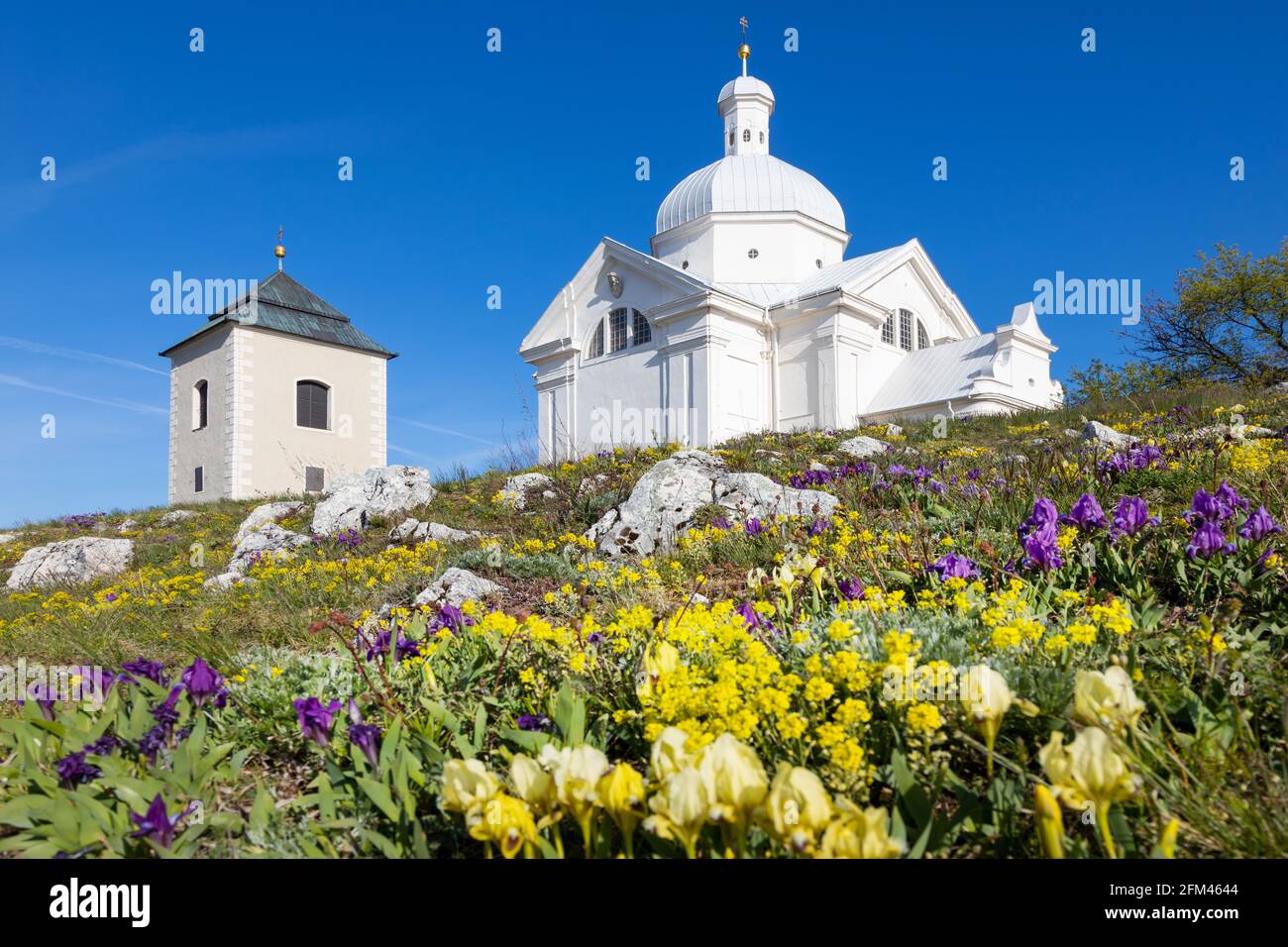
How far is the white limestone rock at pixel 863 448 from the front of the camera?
34.3ft

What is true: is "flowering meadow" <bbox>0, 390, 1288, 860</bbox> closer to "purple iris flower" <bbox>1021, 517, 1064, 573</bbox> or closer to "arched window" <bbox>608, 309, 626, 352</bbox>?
"purple iris flower" <bbox>1021, 517, 1064, 573</bbox>

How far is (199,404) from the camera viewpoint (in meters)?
31.5

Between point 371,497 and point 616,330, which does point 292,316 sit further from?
point 371,497

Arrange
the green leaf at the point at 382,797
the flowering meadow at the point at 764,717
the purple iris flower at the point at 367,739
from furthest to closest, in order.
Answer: the purple iris flower at the point at 367,739, the green leaf at the point at 382,797, the flowering meadow at the point at 764,717

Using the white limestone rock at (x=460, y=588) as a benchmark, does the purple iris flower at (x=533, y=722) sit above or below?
below

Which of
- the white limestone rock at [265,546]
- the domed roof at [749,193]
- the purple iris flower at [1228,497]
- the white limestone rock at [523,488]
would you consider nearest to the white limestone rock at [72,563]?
the white limestone rock at [265,546]

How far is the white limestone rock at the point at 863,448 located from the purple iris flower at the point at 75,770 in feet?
30.3

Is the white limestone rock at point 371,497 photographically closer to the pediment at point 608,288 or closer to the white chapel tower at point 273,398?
the pediment at point 608,288

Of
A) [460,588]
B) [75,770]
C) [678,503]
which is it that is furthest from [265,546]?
[75,770]

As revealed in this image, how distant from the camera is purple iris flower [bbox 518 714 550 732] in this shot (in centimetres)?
240

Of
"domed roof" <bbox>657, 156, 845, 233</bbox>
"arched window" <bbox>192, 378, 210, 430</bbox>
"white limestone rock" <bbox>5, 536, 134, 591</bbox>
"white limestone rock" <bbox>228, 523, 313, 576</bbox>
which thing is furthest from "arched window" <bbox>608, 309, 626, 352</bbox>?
"white limestone rock" <bbox>228, 523, 313, 576</bbox>

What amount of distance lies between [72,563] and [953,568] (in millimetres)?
13157
